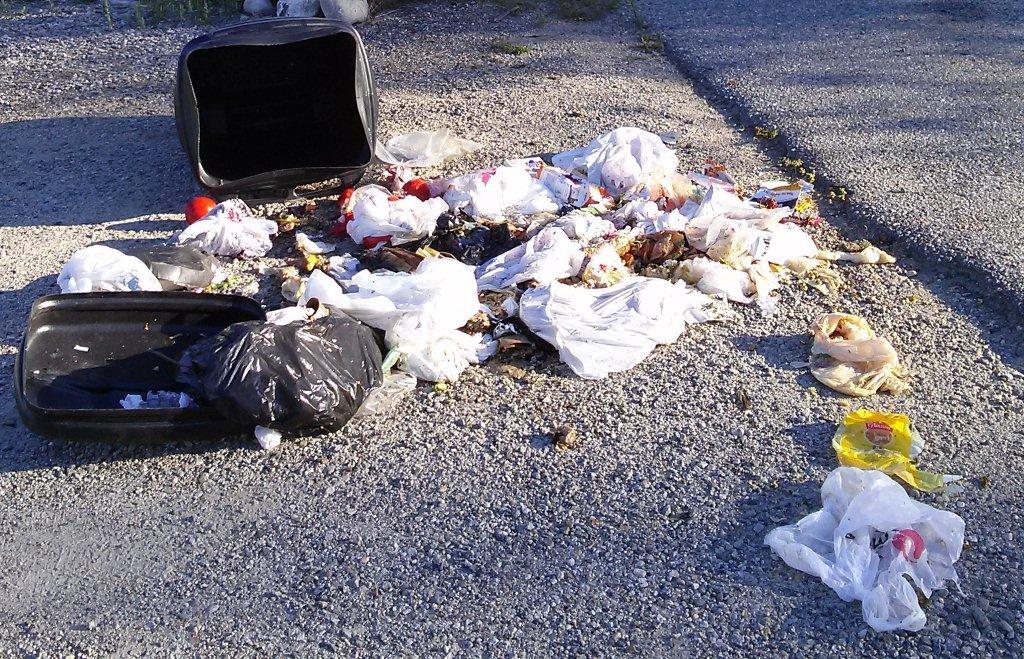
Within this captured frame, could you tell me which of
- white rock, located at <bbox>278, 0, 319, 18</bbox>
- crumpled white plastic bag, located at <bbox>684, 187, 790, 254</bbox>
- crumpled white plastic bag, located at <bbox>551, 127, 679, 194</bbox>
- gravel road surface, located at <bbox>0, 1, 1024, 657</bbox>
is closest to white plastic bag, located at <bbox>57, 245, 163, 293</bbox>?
gravel road surface, located at <bbox>0, 1, 1024, 657</bbox>

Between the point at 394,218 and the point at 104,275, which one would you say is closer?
the point at 104,275

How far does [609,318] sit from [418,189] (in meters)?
1.67

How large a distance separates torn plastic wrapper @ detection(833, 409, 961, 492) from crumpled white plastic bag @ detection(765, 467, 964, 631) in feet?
0.48

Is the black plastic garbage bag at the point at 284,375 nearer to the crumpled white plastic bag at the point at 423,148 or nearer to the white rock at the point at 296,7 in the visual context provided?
the crumpled white plastic bag at the point at 423,148

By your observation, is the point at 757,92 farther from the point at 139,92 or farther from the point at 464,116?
the point at 139,92

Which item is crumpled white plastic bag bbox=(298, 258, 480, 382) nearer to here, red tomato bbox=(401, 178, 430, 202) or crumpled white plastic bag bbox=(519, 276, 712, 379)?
crumpled white plastic bag bbox=(519, 276, 712, 379)

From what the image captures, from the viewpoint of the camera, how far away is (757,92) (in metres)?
6.44

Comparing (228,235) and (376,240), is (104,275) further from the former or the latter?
(376,240)

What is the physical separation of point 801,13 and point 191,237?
559 centimetres

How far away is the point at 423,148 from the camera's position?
18.6ft

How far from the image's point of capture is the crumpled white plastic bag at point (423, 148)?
5555 millimetres

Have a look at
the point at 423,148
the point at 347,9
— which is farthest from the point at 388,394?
the point at 347,9

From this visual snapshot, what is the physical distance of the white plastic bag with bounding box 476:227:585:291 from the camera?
4215 millimetres

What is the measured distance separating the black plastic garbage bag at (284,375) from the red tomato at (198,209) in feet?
5.22
